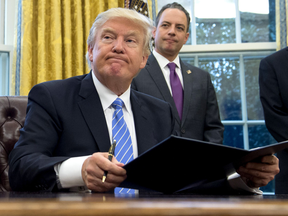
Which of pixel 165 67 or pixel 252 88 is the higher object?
pixel 165 67

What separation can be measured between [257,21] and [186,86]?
5.86ft

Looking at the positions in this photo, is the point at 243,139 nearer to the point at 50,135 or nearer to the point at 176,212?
the point at 50,135

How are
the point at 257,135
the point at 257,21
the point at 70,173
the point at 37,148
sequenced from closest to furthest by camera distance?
the point at 70,173
the point at 37,148
the point at 257,135
the point at 257,21

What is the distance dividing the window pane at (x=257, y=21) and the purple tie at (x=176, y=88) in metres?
1.56

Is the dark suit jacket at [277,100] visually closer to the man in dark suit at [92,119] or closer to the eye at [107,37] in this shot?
the man in dark suit at [92,119]

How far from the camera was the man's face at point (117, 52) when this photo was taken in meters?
1.47

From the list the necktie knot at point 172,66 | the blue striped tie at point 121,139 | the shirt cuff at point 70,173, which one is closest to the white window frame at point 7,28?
the necktie knot at point 172,66

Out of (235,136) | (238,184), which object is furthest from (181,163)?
(235,136)

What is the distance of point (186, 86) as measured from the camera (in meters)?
2.46

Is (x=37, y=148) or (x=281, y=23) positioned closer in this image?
(x=37, y=148)

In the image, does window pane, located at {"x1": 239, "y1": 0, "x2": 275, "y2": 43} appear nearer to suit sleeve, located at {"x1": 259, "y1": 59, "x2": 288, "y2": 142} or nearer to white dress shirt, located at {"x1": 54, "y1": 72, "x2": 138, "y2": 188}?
suit sleeve, located at {"x1": 259, "y1": 59, "x2": 288, "y2": 142}

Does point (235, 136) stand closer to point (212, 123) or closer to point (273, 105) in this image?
point (212, 123)

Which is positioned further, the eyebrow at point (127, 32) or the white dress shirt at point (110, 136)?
the eyebrow at point (127, 32)

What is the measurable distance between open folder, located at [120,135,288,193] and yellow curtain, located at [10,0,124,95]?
237cm
